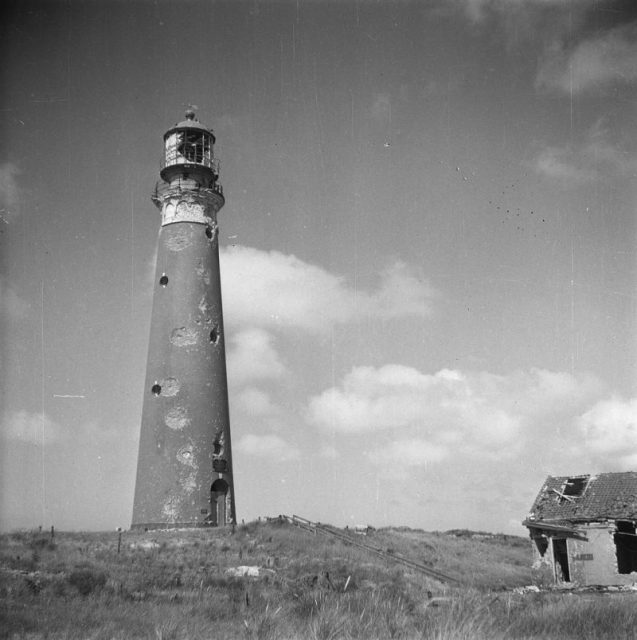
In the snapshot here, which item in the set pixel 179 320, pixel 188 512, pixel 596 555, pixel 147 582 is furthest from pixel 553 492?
pixel 147 582

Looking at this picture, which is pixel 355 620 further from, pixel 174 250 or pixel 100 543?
pixel 174 250

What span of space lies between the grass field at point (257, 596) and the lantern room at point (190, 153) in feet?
54.1

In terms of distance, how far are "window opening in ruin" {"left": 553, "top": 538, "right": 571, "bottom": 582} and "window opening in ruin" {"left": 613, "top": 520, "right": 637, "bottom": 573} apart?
2.28 m

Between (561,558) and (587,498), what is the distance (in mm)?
2938

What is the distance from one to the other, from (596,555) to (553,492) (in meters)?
5.12

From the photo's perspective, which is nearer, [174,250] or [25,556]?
[25,556]

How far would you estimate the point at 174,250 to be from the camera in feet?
104

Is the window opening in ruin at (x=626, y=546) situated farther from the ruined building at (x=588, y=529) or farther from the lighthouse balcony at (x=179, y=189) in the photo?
the lighthouse balcony at (x=179, y=189)

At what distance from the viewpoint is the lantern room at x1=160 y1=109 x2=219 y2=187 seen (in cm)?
3252

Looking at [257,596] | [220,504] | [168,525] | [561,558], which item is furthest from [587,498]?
[257,596]

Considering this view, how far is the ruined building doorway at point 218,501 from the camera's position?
97.0 feet

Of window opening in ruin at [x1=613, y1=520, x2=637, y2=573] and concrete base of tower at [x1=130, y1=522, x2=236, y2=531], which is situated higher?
concrete base of tower at [x1=130, y1=522, x2=236, y2=531]

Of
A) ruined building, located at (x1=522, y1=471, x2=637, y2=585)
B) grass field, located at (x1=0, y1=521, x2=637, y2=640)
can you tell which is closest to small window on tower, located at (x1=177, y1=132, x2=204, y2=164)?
grass field, located at (x1=0, y1=521, x2=637, y2=640)

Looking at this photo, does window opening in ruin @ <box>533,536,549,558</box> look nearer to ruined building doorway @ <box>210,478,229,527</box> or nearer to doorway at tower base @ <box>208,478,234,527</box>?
doorway at tower base @ <box>208,478,234,527</box>
